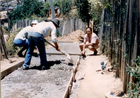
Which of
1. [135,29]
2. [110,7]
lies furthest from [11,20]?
[135,29]

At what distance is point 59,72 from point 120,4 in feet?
7.82

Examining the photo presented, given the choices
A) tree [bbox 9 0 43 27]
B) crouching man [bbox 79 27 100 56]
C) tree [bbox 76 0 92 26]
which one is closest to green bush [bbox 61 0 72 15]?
tree [bbox 9 0 43 27]

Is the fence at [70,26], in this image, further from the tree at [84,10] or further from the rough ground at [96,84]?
the rough ground at [96,84]

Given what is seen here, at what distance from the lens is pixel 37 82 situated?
373 centimetres

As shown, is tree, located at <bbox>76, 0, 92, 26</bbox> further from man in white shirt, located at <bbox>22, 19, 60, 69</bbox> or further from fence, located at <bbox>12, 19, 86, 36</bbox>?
man in white shirt, located at <bbox>22, 19, 60, 69</bbox>

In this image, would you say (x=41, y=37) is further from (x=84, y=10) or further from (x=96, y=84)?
(x=84, y=10)

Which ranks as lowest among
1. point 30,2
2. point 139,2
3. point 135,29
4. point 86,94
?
point 86,94

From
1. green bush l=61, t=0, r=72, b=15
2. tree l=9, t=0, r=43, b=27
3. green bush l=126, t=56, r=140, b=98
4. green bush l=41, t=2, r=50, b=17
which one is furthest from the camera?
green bush l=41, t=2, r=50, b=17

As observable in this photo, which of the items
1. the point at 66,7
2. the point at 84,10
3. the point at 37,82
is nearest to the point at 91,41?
the point at 37,82

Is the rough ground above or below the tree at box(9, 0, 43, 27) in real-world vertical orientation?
below

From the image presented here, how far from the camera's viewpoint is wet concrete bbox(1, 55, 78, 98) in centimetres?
312

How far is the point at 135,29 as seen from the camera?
2350 mm

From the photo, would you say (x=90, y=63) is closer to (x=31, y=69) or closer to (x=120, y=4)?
(x=31, y=69)

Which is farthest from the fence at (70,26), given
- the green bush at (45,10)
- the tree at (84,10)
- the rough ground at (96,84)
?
the green bush at (45,10)
